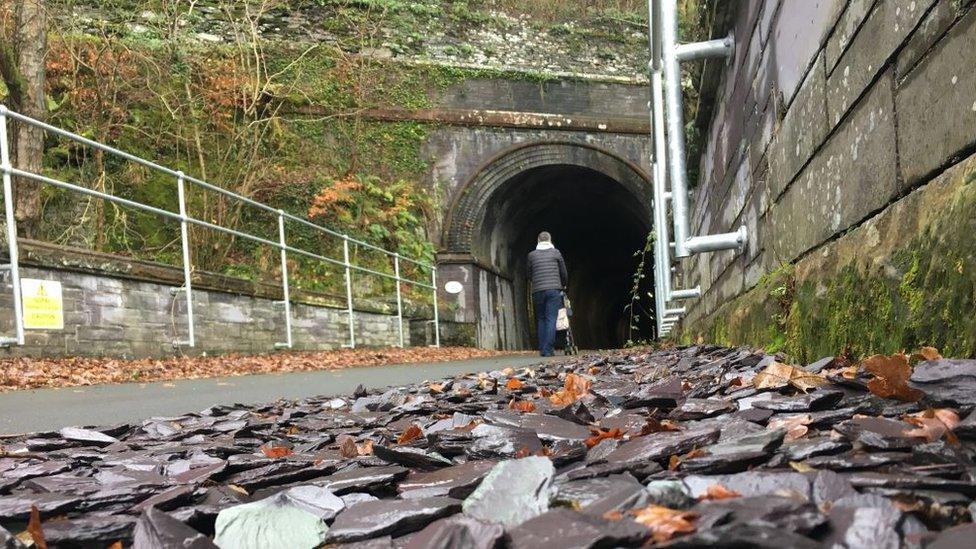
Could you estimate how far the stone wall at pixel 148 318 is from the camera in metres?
5.23

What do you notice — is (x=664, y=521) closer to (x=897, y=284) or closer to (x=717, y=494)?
(x=717, y=494)

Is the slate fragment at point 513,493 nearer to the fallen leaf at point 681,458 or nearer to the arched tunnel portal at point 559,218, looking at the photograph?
the fallen leaf at point 681,458

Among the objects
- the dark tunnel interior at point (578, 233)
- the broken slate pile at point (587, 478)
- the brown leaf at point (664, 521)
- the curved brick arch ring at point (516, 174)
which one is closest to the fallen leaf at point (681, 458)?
the broken slate pile at point (587, 478)

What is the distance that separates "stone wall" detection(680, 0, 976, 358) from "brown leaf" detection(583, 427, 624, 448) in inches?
25.5

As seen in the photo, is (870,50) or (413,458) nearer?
(413,458)

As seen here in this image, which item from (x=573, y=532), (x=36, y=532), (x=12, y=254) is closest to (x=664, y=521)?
(x=573, y=532)

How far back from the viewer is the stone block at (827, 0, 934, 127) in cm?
149

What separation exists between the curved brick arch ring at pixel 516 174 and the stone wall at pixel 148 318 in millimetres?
5056

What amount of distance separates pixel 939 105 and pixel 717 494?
0.92m

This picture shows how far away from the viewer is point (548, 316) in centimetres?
1020

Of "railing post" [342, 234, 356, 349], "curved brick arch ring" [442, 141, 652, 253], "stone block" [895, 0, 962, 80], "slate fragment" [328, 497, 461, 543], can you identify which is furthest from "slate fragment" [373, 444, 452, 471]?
"curved brick arch ring" [442, 141, 652, 253]

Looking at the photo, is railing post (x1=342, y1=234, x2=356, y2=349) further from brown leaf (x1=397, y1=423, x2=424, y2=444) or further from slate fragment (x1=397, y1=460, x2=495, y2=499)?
slate fragment (x1=397, y1=460, x2=495, y2=499)

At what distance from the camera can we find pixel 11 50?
800cm

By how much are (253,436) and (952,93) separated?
2018mm
